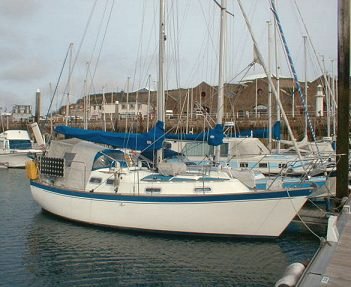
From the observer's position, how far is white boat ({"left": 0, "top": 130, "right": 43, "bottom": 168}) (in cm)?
4509

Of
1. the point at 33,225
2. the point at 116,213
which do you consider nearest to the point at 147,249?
the point at 116,213

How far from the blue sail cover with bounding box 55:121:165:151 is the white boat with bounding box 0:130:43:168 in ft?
84.5

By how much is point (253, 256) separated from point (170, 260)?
241 cm

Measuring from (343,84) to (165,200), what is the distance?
6510 mm

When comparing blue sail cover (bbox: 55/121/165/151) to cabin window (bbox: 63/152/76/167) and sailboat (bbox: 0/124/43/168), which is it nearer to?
cabin window (bbox: 63/152/76/167)

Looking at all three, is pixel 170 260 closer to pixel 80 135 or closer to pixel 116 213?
pixel 116 213

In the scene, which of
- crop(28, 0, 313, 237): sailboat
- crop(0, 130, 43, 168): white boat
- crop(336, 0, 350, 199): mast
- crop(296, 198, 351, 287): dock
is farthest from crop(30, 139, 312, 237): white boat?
crop(0, 130, 43, 168): white boat

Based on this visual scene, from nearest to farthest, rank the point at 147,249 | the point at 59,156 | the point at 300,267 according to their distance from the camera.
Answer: the point at 300,267, the point at 147,249, the point at 59,156

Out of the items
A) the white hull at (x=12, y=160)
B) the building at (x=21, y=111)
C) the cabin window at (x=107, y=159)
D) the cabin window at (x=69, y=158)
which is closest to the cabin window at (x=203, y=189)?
the cabin window at (x=107, y=159)

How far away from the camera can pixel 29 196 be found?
981 inches

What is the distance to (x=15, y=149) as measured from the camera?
47219 millimetres

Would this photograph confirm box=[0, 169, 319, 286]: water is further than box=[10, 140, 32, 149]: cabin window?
No

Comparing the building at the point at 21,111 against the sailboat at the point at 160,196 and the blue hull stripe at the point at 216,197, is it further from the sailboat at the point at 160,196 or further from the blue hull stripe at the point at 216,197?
the blue hull stripe at the point at 216,197

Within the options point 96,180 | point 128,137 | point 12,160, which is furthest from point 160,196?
point 12,160
